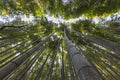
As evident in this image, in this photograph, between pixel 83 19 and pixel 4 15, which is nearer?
pixel 4 15

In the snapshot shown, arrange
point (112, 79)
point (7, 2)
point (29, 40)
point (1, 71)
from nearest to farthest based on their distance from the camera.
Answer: point (1, 71) < point (112, 79) < point (7, 2) < point (29, 40)

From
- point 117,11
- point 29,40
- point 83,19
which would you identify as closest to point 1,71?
point 29,40

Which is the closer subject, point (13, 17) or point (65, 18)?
point (13, 17)

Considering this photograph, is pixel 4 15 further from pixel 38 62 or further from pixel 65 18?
pixel 65 18

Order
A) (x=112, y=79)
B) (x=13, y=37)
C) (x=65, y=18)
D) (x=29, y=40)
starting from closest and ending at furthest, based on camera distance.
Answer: (x=112, y=79), (x=13, y=37), (x=29, y=40), (x=65, y=18)

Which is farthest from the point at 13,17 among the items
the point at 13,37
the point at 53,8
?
the point at 53,8

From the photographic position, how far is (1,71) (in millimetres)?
2434

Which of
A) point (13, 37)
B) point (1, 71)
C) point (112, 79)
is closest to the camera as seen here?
point (1, 71)

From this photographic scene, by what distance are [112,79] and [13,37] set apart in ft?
16.6

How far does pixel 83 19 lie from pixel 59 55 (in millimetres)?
2677

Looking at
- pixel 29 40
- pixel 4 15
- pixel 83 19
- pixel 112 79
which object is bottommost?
pixel 112 79

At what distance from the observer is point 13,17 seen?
308 inches

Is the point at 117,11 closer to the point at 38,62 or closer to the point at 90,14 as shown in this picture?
the point at 90,14

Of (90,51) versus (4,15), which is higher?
(4,15)
